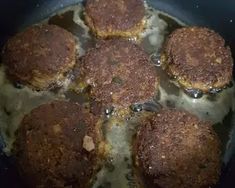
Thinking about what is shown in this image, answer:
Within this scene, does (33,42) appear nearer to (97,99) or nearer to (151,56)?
(97,99)

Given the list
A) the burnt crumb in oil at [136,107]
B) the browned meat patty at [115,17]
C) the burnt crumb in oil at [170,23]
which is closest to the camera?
the burnt crumb in oil at [136,107]

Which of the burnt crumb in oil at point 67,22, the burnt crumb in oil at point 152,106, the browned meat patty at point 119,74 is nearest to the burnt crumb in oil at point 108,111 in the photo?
the browned meat patty at point 119,74

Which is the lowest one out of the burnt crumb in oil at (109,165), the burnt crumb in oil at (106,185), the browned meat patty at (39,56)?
the burnt crumb in oil at (106,185)

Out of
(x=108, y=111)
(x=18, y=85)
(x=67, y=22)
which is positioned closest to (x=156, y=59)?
(x=108, y=111)

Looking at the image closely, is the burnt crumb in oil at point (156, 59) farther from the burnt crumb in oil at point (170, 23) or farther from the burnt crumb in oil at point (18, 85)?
the burnt crumb in oil at point (18, 85)

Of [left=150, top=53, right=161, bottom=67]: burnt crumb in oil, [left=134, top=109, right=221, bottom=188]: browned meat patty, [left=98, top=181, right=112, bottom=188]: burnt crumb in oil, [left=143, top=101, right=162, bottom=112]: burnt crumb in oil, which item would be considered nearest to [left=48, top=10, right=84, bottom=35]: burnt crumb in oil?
[left=150, top=53, right=161, bottom=67]: burnt crumb in oil

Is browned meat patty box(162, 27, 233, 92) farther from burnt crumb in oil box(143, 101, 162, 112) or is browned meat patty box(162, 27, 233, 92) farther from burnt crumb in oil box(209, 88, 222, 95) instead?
burnt crumb in oil box(143, 101, 162, 112)

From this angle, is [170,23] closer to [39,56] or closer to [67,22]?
[67,22]
